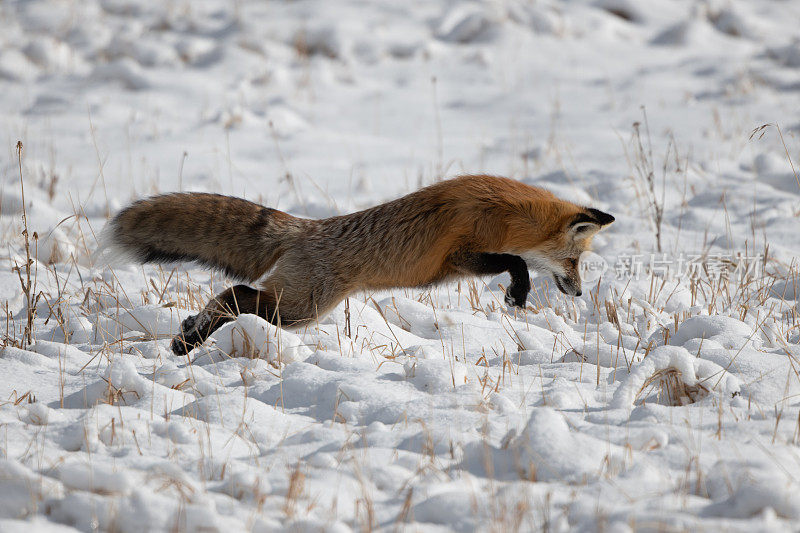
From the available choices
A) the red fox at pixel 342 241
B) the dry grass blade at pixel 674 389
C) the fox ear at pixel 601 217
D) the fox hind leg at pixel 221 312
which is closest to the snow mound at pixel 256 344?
the fox hind leg at pixel 221 312

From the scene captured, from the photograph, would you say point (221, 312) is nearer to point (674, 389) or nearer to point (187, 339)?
point (187, 339)

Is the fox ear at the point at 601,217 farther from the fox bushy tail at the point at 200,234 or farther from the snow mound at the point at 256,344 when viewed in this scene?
the snow mound at the point at 256,344

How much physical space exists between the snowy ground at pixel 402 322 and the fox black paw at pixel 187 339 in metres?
0.10

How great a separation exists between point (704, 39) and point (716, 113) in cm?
539

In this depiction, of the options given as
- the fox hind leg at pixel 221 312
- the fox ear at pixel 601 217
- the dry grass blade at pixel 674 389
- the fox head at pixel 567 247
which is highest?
the fox ear at pixel 601 217

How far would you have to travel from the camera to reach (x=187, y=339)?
485cm

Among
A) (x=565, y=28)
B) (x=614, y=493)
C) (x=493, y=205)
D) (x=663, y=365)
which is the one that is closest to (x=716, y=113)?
(x=565, y=28)

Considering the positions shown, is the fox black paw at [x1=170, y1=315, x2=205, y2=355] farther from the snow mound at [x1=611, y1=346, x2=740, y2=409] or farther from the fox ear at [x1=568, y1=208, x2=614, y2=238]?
the fox ear at [x1=568, y1=208, x2=614, y2=238]

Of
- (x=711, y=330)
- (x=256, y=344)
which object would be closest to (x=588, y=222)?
(x=711, y=330)

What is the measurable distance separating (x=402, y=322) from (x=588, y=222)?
149 cm

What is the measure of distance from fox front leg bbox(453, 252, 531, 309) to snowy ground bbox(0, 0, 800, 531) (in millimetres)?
250

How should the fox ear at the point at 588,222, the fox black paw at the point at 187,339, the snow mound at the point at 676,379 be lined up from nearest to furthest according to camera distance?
the snow mound at the point at 676,379, the fox black paw at the point at 187,339, the fox ear at the point at 588,222

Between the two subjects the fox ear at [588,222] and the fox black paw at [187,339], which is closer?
the fox black paw at [187,339]

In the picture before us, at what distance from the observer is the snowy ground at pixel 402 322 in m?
2.96
